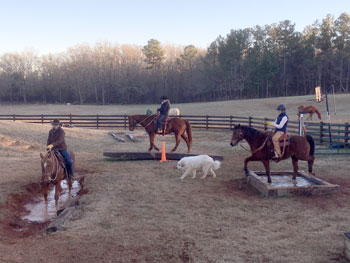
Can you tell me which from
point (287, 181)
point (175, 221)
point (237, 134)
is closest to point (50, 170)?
point (175, 221)

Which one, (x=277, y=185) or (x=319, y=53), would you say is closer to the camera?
(x=277, y=185)

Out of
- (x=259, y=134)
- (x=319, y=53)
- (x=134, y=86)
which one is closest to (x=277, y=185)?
(x=259, y=134)

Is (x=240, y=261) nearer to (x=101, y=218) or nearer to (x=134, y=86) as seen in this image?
(x=101, y=218)

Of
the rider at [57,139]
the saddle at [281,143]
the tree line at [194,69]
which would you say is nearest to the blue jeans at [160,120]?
the rider at [57,139]

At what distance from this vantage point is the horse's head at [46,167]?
26.0 ft

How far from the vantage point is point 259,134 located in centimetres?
947

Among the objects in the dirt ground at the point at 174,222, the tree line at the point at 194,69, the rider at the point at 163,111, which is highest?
the tree line at the point at 194,69

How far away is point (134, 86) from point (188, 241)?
71.6 metres

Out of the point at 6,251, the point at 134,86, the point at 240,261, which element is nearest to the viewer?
the point at 240,261

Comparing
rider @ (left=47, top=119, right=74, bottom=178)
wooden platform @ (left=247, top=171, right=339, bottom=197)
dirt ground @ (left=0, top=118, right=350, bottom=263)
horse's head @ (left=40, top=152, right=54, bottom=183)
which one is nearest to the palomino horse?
horse's head @ (left=40, top=152, right=54, bottom=183)

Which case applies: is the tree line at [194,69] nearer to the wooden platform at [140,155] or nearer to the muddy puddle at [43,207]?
the wooden platform at [140,155]

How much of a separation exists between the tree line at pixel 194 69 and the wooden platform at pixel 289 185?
184 ft

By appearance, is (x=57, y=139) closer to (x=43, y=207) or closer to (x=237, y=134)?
(x=43, y=207)

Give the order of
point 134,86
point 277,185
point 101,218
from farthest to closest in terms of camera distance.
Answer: point 134,86 → point 277,185 → point 101,218
